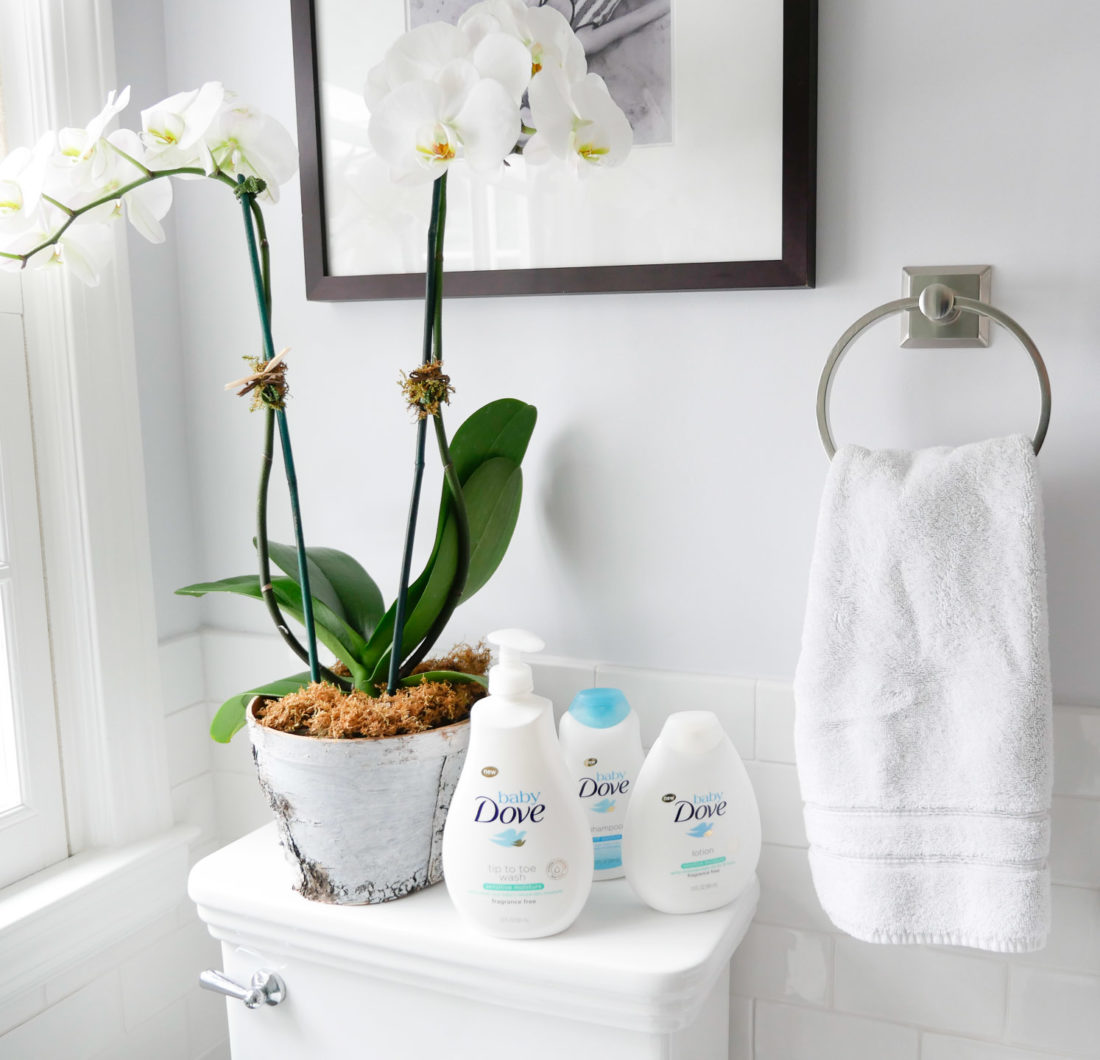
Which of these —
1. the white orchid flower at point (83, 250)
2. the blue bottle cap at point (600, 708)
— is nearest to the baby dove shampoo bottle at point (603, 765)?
the blue bottle cap at point (600, 708)

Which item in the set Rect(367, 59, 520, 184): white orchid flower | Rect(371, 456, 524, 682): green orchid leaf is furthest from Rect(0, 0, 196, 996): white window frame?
Rect(367, 59, 520, 184): white orchid flower

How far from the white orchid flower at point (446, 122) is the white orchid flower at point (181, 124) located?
0.44 ft

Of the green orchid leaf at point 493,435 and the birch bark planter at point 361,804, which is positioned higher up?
the green orchid leaf at point 493,435

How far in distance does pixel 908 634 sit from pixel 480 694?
395mm

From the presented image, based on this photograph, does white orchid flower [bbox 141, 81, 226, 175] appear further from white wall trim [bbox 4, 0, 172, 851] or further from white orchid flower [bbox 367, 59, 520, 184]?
white wall trim [bbox 4, 0, 172, 851]

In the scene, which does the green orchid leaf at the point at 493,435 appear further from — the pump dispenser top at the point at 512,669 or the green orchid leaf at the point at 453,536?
the pump dispenser top at the point at 512,669

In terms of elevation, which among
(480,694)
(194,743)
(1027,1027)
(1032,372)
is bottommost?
(1027,1027)

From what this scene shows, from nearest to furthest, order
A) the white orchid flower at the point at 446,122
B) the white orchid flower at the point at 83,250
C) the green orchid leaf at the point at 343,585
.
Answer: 1. the white orchid flower at the point at 446,122
2. the white orchid flower at the point at 83,250
3. the green orchid leaf at the point at 343,585

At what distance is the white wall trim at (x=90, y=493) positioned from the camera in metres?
1.06

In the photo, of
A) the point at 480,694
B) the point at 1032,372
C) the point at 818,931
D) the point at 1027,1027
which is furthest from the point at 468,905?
the point at 1032,372

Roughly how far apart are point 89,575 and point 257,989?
474 mm

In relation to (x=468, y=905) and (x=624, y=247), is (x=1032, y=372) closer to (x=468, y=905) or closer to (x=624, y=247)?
(x=624, y=247)

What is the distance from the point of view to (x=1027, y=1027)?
3.07ft

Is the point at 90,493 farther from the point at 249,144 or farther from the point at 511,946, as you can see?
the point at 511,946
